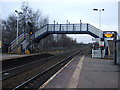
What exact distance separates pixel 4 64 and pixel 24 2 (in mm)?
38932

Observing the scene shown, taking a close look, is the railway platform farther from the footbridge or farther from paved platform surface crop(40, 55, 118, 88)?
the footbridge

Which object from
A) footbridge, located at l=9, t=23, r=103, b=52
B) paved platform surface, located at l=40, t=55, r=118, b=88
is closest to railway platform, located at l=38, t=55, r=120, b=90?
paved platform surface, located at l=40, t=55, r=118, b=88

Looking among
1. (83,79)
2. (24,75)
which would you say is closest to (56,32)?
(24,75)

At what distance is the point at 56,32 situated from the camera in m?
34.9

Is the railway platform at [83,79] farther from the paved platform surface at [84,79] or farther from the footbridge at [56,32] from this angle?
the footbridge at [56,32]

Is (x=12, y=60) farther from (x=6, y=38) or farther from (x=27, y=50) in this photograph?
(x=6, y=38)

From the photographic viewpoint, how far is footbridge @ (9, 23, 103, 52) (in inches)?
1295

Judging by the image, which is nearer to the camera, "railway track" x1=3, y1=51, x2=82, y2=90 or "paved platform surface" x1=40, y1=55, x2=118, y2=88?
"paved platform surface" x1=40, y1=55, x2=118, y2=88

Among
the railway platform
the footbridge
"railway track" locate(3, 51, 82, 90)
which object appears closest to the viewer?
the railway platform

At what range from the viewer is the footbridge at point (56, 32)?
32.9 m

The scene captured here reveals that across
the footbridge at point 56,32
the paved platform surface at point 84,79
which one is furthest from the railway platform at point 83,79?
the footbridge at point 56,32

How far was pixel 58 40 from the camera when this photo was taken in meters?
86.1

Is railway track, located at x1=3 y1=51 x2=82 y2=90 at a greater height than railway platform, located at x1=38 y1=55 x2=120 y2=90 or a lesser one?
lesser

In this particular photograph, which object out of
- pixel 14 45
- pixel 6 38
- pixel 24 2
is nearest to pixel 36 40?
pixel 14 45
